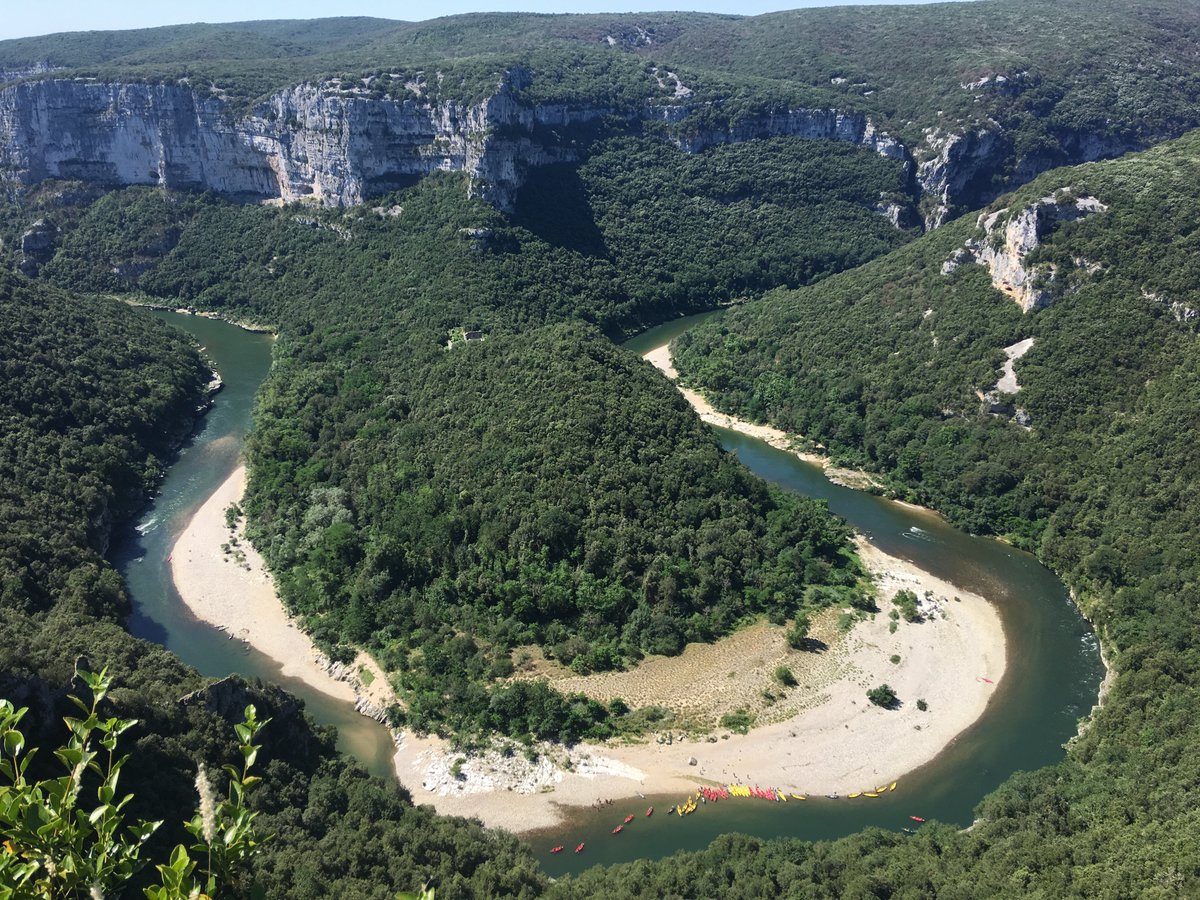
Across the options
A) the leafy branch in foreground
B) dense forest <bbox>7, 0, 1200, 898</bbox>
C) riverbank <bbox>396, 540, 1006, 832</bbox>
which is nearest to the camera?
the leafy branch in foreground

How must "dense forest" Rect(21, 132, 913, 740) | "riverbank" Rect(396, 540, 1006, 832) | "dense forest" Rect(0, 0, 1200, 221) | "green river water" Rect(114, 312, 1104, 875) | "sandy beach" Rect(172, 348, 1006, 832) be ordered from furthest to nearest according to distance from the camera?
"dense forest" Rect(0, 0, 1200, 221) < "dense forest" Rect(21, 132, 913, 740) < "sandy beach" Rect(172, 348, 1006, 832) < "riverbank" Rect(396, 540, 1006, 832) < "green river water" Rect(114, 312, 1104, 875)

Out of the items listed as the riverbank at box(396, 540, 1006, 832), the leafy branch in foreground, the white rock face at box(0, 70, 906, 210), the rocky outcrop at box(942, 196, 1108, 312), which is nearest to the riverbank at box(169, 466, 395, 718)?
the riverbank at box(396, 540, 1006, 832)

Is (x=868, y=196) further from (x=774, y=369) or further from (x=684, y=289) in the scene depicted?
(x=774, y=369)

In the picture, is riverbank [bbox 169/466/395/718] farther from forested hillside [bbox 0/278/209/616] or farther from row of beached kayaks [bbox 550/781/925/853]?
row of beached kayaks [bbox 550/781/925/853]

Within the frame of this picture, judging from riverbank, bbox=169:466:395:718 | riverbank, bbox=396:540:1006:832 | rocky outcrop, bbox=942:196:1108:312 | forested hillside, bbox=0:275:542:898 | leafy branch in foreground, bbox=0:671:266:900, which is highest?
leafy branch in foreground, bbox=0:671:266:900

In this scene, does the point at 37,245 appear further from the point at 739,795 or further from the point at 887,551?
the point at 739,795

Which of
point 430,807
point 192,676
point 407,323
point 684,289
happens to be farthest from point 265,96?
point 430,807

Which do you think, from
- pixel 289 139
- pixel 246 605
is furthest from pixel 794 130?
pixel 246 605

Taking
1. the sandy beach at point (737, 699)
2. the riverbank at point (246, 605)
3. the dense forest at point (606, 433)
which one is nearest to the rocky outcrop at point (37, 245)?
the dense forest at point (606, 433)
